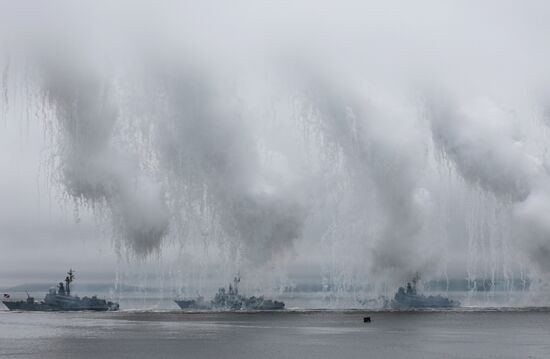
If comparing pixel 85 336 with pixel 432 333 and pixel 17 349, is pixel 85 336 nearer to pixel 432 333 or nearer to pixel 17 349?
pixel 17 349

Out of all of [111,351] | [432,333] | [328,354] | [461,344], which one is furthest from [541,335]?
[111,351]

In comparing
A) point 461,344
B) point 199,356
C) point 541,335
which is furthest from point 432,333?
point 199,356

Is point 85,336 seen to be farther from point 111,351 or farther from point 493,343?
point 493,343

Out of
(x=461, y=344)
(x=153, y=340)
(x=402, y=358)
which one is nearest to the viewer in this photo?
(x=402, y=358)

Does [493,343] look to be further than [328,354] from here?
Yes

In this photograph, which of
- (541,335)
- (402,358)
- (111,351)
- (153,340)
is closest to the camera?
(402,358)

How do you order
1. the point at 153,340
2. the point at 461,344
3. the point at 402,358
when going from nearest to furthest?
the point at 402,358, the point at 461,344, the point at 153,340

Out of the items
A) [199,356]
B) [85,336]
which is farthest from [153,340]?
[199,356]

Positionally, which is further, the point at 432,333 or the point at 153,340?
the point at 432,333

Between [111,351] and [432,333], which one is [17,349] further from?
[432,333]

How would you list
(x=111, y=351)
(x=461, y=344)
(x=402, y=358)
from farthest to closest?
(x=461, y=344) < (x=111, y=351) < (x=402, y=358)
